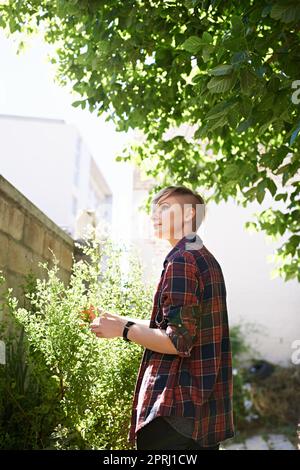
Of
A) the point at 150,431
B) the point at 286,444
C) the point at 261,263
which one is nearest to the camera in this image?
the point at 150,431

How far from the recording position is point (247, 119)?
6.98 feet

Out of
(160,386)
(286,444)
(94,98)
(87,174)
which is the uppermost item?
(87,174)

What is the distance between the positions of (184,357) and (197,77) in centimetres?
157

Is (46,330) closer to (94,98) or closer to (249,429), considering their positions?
(94,98)

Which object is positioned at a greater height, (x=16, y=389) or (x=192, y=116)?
(x=192, y=116)

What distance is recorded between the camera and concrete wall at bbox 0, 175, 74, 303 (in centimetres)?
275

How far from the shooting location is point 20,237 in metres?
3.01

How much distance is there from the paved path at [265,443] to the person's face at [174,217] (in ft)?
17.1

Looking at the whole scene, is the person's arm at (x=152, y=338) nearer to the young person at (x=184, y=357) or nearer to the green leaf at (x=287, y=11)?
the young person at (x=184, y=357)

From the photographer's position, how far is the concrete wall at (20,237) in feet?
9.02

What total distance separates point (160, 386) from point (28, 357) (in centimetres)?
85

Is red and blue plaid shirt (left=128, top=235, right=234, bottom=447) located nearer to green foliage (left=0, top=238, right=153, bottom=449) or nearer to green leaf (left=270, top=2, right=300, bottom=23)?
green foliage (left=0, top=238, right=153, bottom=449)

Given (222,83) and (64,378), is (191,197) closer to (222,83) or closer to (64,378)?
(222,83)

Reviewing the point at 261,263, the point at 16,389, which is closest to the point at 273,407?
the point at 261,263
